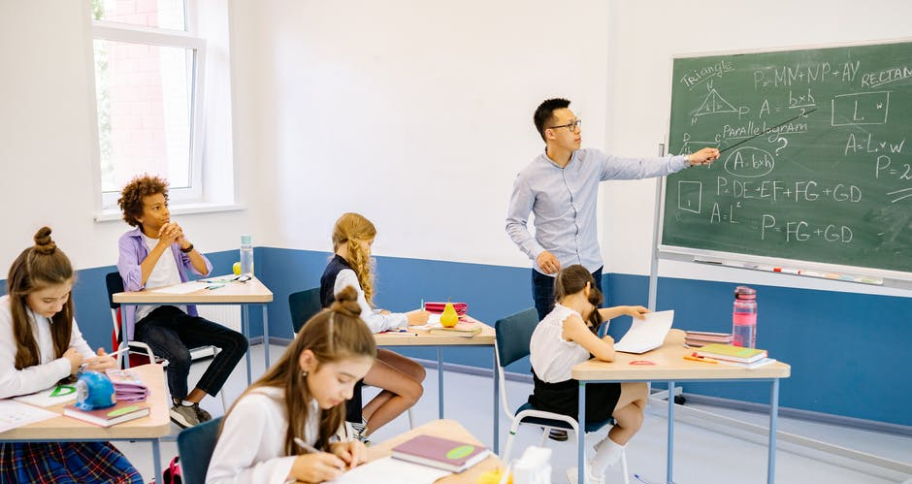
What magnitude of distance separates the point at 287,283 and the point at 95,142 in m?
1.76

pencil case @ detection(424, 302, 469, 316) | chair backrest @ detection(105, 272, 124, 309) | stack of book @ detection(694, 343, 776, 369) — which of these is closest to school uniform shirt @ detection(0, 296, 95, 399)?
chair backrest @ detection(105, 272, 124, 309)

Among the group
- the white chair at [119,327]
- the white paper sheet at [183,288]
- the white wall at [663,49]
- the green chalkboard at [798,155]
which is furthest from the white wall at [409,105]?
the white chair at [119,327]

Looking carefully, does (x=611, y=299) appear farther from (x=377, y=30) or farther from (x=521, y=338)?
(x=377, y=30)

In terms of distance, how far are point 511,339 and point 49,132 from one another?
3.09 meters

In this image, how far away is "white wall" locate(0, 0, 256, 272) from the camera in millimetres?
4543

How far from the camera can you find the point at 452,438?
2209mm

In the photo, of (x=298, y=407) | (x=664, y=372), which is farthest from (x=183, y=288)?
(x=664, y=372)

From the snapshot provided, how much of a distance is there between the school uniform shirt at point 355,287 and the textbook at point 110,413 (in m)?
Answer: 1.16

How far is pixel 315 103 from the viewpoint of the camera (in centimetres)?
597

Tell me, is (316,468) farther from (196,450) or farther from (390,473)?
(196,450)

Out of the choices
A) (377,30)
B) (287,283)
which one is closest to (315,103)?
(377,30)

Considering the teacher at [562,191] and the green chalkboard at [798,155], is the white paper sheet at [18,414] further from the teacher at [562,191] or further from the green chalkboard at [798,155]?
the green chalkboard at [798,155]

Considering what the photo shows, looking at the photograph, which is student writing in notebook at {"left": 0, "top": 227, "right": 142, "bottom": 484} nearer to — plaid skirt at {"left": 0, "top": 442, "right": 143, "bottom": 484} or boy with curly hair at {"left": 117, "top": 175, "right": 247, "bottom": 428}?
plaid skirt at {"left": 0, "top": 442, "right": 143, "bottom": 484}

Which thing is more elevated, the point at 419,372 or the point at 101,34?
the point at 101,34
